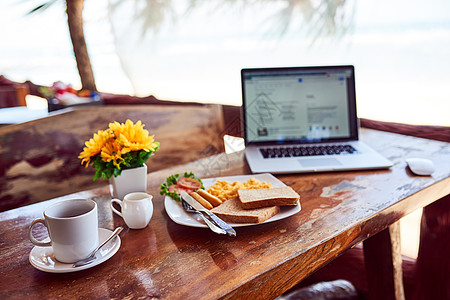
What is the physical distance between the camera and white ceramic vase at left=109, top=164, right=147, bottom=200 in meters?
0.87

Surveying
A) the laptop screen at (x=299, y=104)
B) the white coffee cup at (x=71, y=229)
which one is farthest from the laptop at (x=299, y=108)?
the white coffee cup at (x=71, y=229)

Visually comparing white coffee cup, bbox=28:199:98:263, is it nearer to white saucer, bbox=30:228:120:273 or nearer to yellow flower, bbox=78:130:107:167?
white saucer, bbox=30:228:120:273

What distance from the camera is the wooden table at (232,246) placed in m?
0.57

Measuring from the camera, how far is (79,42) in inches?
156

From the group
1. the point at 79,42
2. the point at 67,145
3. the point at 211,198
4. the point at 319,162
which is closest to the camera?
the point at 211,198

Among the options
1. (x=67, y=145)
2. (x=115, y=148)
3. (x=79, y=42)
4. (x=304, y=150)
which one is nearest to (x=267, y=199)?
(x=115, y=148)

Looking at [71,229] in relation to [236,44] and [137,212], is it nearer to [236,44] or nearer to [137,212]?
[137,212]

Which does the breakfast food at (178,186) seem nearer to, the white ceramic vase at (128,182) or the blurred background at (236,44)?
the white ceramic vase at (128,182)

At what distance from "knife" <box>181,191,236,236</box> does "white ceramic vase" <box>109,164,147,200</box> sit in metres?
0.13

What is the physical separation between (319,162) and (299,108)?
26 centimetres

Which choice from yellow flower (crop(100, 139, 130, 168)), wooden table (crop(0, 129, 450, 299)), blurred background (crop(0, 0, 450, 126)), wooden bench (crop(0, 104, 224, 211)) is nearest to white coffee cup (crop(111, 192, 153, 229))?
Result: wooden table (crop(0, 129, 450, 299))

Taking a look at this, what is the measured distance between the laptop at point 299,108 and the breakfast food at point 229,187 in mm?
353

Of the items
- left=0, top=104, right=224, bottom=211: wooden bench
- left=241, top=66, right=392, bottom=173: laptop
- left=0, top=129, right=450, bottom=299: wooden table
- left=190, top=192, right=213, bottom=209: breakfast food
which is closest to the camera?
left=0, top=129, right=450, bottom=299: wooden table

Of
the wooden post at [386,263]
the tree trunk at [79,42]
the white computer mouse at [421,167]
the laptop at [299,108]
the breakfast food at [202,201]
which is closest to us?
the breakfast food at [202,201]
